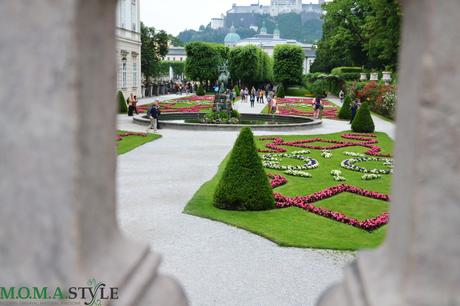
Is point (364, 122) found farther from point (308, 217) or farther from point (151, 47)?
point (151, 47)

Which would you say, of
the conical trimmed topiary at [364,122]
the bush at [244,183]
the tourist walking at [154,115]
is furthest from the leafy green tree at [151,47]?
the bush at [244,183]

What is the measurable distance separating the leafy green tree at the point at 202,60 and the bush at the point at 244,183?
48.5 metres

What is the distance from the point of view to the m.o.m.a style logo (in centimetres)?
173

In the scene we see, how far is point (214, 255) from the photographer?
21.0 feet

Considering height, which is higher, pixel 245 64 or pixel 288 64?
pixel 288 64

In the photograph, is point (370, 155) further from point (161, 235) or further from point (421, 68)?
point (421, 68)

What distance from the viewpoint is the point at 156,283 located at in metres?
2.10

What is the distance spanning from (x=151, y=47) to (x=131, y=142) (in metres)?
Result: 36.4

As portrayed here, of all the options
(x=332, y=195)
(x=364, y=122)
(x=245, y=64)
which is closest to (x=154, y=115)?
(x=364, y=122)

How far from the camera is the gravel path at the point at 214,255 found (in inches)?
210

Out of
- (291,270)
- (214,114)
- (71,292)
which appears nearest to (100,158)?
(71,292)

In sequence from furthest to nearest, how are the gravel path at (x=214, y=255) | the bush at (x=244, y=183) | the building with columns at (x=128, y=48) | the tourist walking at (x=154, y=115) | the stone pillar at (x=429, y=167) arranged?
the building with columns at (x=128, y=48) → the tourist walking at (x=154, y=115) → the bush at (x=244, y=183) → the gravel path at (x=214, y=255) → the stone pillar at (x=429, y=167)

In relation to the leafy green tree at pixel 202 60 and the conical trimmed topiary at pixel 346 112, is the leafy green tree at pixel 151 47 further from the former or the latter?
the conical trimmed topiary at pixel 346 112

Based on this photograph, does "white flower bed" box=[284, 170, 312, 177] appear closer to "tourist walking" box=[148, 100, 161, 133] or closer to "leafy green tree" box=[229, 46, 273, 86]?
"tourist walking" box=[148, 100, 161, 133]
